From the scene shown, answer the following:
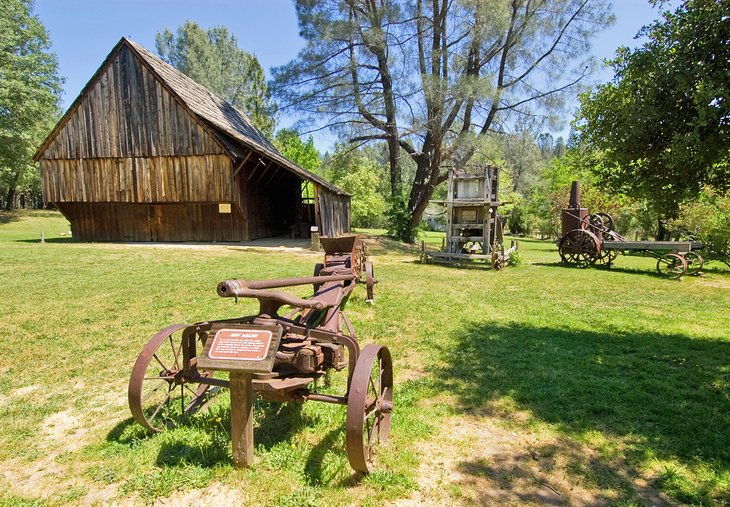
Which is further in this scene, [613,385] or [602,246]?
[602,246]

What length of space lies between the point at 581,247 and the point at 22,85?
1462 inches

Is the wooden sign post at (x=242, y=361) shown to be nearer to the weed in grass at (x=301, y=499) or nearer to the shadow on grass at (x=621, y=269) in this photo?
the weed in grass at (x=301, y=499)

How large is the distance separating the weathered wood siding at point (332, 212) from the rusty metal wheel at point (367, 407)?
1500cm

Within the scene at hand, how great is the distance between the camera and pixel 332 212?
20344 mm

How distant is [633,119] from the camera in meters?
5.09

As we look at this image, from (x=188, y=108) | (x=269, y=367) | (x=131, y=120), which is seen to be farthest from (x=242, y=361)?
(x=131, y=120)

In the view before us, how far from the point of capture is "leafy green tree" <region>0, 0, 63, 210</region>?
2986cm

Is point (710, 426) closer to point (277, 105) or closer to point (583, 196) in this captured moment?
point (277, 105)

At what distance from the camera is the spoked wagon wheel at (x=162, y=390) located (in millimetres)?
3258

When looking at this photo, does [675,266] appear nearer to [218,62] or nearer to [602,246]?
[602,246]

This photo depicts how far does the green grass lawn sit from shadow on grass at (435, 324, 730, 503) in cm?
2

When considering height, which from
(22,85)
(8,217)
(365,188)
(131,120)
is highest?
(22,85)

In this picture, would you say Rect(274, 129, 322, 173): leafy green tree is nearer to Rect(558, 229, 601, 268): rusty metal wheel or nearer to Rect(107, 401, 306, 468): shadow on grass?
Rect(558, 229, 601, 268): rusty metal wheel

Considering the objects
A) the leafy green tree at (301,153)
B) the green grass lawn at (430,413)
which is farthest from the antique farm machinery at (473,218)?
the leafy green tree at (301,153)
